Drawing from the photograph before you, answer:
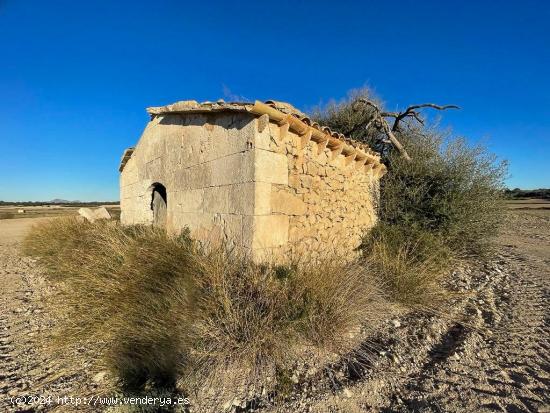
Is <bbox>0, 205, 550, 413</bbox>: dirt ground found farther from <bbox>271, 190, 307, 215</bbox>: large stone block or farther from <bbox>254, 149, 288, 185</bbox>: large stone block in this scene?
<bbox>254, 149, 288, 185</bbox>: large stone block

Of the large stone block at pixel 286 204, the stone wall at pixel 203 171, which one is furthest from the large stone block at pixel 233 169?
the large stone block at pixel 286 204

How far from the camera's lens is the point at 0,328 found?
3326 millimetres

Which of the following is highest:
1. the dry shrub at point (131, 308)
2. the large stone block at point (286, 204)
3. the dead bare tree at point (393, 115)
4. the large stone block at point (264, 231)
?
the dead bare tree at point (393, 115)

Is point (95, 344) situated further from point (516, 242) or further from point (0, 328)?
point (516, 242)

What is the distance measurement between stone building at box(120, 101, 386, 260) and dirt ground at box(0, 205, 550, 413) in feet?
5.96

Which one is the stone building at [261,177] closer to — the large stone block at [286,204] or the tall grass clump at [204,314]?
the large stone block at [286,204]

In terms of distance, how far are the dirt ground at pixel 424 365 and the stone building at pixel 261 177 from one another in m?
1.82

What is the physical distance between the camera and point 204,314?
280 centimetres

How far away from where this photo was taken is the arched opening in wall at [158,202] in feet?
23.4

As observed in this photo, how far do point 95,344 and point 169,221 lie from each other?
3279 mm

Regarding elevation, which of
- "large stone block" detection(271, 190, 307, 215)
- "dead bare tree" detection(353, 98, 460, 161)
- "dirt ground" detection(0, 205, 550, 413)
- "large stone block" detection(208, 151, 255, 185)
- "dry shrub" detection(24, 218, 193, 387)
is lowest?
"dirt ground" detection(0, 205, 550, 413)

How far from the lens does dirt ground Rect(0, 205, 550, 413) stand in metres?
2.20

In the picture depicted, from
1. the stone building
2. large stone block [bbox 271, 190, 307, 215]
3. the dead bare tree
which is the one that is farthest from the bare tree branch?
large stone block [bbox 271, 190, 307, 215]

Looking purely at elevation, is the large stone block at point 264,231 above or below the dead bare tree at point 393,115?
below
